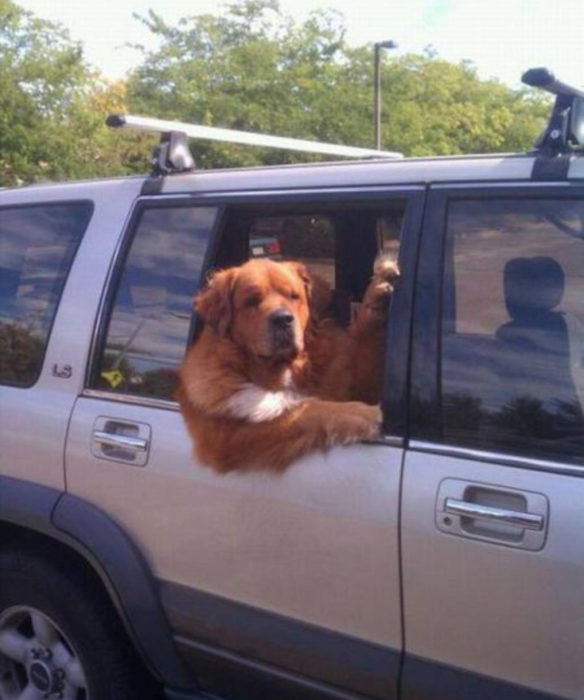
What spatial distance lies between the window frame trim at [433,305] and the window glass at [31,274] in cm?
142

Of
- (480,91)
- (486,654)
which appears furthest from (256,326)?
(480,91)

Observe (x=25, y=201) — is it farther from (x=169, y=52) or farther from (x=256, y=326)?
(x=169, y=52)

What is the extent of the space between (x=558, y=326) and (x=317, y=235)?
1.46 metres

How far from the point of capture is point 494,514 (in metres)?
2.39

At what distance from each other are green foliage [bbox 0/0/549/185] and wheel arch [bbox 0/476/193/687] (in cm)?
1638

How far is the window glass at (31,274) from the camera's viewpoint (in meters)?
3.56

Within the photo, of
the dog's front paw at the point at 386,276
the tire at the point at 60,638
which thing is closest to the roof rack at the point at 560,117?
the dog's front paw at the point at 386,276

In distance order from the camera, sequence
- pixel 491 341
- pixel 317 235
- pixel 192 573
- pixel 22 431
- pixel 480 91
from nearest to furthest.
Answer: pixel 491 341
pixel 192 573
pixel 22 431
pixel 317 235
pixel 480 91

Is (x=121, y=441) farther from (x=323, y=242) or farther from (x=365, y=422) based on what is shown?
(x=323, y=242)

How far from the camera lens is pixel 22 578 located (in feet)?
11.4

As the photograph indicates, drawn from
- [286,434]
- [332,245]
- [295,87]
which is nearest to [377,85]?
[295,87]

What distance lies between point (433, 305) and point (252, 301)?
28.0 inches

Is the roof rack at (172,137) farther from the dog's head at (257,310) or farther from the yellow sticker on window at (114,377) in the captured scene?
the yellow sticker on window at (114,377)

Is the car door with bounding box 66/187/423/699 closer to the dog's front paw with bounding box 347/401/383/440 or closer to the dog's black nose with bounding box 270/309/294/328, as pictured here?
the dog's front paw with bounding box 347/401/383/440
